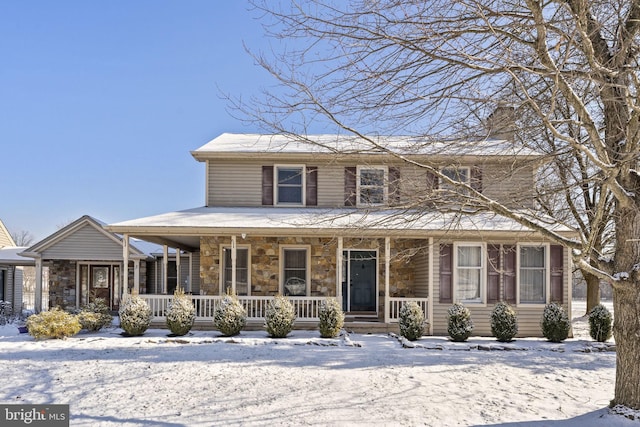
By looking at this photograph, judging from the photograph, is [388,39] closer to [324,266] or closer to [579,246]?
[579,246]

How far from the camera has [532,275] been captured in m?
12.9

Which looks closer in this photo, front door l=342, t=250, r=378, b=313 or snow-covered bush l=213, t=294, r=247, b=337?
snow-covered bush l=213, t=294, r=247, b=337

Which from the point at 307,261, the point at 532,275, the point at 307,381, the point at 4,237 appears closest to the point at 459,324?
Answer: the point at 532,275

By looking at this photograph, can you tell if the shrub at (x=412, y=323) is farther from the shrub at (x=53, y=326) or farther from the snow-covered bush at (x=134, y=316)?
the shrub at (x=53, y=326)

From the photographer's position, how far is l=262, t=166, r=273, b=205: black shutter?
14328 mm

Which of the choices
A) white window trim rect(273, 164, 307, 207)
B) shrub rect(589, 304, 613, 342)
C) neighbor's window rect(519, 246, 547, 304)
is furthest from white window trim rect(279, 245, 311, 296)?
shrub rect(589, 304, 613, 342)

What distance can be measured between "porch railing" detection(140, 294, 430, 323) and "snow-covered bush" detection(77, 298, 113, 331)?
3.52 feet

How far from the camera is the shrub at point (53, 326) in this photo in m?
10.8

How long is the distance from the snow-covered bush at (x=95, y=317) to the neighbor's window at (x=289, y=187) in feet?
18.6

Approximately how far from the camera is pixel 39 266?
15.7 metres

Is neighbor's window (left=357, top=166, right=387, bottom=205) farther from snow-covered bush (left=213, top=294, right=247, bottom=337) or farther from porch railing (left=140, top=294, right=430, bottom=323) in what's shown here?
snow-covered bush (left=213, top=294, right=247, bottom=337)

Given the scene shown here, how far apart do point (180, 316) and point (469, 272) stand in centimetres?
772

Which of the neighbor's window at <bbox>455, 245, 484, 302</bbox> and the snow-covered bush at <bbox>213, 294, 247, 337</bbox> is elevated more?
the neighbor's window at <bbox>455, 245, 484, 302</bbox>

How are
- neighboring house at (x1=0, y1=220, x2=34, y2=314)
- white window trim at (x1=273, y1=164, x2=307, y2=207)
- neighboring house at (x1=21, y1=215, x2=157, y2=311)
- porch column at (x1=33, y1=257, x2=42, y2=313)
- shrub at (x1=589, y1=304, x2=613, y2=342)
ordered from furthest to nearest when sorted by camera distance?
1. neighboring house at (x1=0, y1=220, x2=34, y2=314)
2. neighboring house at (x1=21, y1=215, x2=157, y2=311)
3. porch column at (x1=33, y1=257, x2=42, y2=313)
4. white window trim at (x1=273, y1=164, x2=307, y2=207)
5. shrub at (x1=589, y1=304, x2=613, y2=342)
